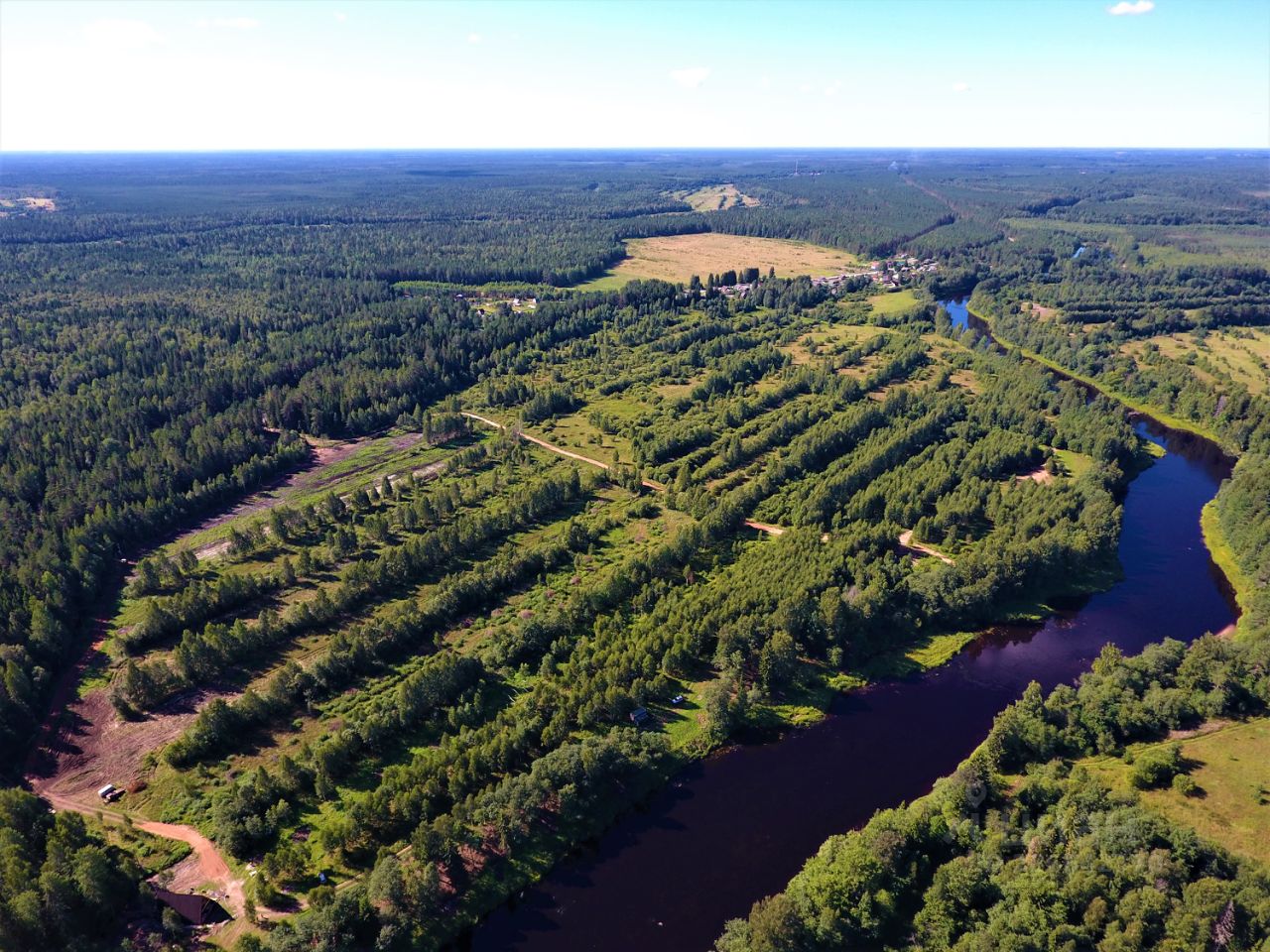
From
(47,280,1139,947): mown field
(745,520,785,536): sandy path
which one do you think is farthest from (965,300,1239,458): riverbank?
(745,520,785,536): sandy path

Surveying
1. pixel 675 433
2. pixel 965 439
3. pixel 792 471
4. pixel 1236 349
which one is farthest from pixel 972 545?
pixel 1236 349

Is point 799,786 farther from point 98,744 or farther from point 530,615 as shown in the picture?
point 98,744

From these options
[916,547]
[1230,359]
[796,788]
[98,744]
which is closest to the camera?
[796,788]

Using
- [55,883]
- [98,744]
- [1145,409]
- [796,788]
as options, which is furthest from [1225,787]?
[1145,409]

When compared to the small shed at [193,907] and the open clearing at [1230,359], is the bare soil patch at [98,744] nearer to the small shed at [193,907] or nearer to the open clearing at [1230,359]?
the small shed at [193,907]

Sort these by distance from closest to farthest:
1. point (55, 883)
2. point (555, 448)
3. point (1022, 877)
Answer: point (55, 883) < point (1022, 877) < point (555, 448)

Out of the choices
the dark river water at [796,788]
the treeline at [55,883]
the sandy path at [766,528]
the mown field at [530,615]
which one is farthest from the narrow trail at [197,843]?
the sandy path at [766,528]

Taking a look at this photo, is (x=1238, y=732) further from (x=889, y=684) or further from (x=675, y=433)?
(x=675, y=433)

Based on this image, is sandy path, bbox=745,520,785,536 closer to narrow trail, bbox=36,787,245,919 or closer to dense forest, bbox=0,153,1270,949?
dense forest, bbox=0,153,1270,949
